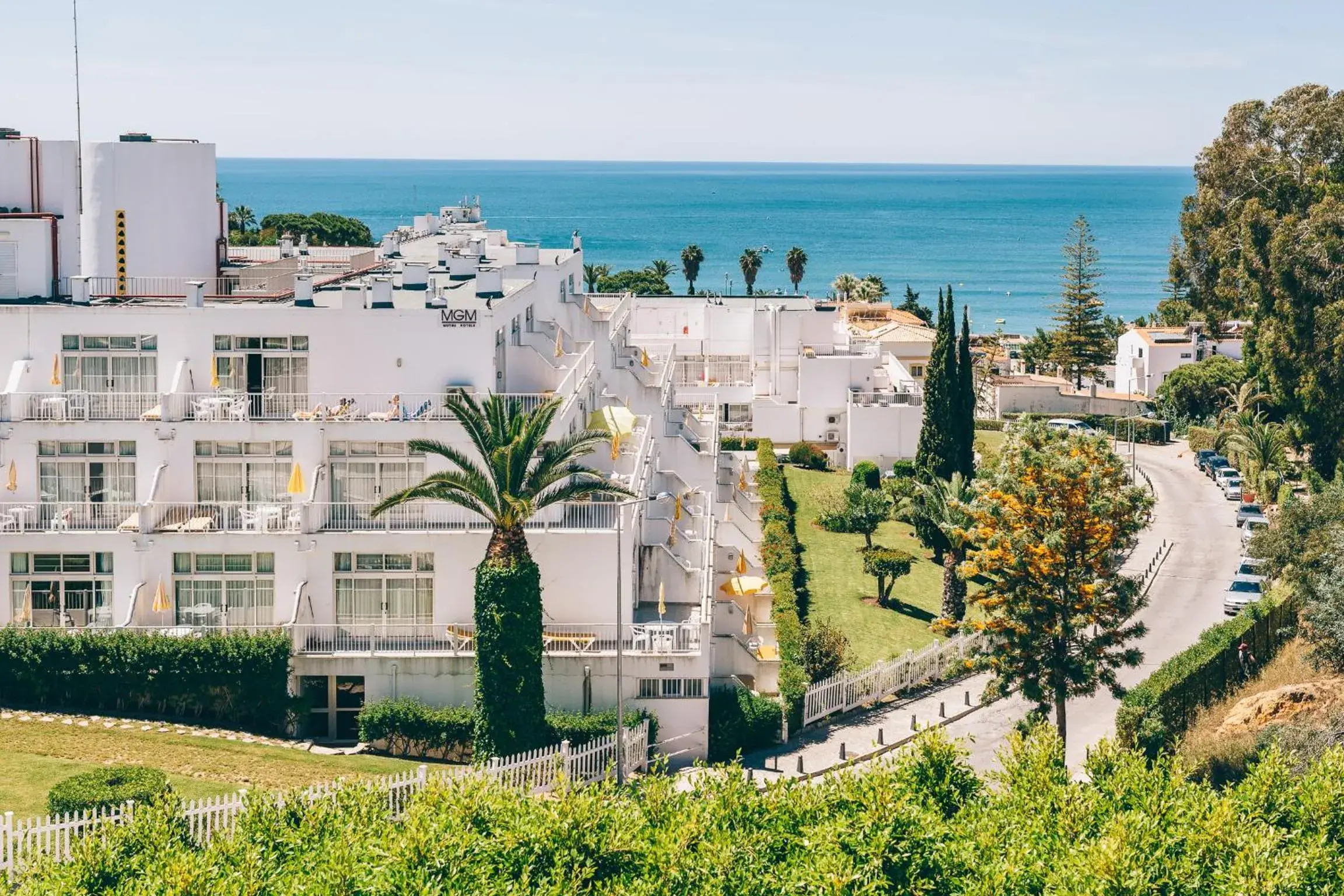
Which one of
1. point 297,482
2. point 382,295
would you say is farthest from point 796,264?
point 297,482

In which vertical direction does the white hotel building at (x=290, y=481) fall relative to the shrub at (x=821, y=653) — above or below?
above

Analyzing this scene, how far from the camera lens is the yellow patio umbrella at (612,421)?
4444 cm

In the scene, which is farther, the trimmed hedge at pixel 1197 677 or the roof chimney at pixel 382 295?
the roof chimney at pixel 382 295

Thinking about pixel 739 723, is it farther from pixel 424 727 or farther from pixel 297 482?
pixel 297 482

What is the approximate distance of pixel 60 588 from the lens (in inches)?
1463

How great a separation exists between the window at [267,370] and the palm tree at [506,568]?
577 cm

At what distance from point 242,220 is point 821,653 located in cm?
9364

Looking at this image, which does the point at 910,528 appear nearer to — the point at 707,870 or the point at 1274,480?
the point at 1274,480

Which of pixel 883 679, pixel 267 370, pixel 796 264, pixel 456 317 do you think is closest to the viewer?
pixel 267 370

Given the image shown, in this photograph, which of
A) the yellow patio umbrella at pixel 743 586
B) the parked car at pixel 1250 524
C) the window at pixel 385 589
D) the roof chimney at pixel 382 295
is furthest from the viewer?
the parked car at pixel 1250 524

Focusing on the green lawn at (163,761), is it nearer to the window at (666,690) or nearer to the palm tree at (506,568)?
the palm tree at (506,568)

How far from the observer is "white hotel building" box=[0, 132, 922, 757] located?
3688 centimetres


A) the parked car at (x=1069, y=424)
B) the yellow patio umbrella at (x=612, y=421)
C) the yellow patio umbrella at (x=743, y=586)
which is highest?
the yellow patio umbrella at (x=612, y=421)

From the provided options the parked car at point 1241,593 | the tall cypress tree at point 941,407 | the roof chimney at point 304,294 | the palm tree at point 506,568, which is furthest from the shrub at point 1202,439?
the palm tree at point 506,568
